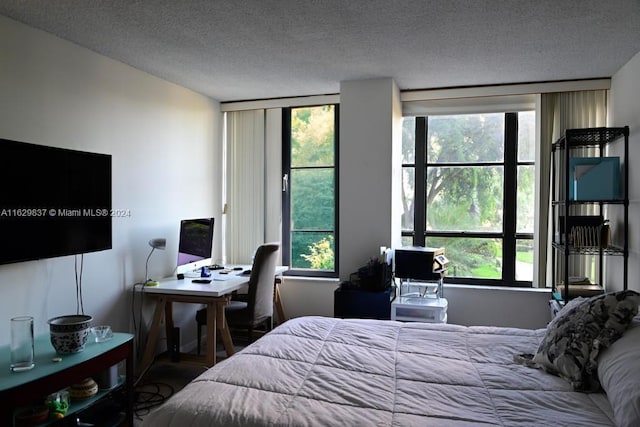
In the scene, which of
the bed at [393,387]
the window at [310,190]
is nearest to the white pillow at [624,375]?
the bed at [393,387]

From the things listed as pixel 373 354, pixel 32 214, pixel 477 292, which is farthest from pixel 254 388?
pixel 477 292

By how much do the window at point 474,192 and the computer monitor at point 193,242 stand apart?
1.88 m

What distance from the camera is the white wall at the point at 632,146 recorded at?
3057 millimetres

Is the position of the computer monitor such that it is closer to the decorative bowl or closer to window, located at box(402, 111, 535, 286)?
the decorative bowl

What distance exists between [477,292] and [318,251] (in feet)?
5.18

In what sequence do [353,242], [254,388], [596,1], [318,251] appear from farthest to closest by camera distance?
1. [318,251]
2. [353,242]
3. [596,1]
4. [254,388]

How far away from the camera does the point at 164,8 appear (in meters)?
2.42

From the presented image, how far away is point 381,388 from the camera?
5.49ft

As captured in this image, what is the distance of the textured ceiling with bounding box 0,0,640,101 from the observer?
2.41 metres

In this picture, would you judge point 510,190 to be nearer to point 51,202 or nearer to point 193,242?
point 193,242

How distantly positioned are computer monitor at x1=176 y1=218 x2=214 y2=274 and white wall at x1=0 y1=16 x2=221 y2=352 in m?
0.14

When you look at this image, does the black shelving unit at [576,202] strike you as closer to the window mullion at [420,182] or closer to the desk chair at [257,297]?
the window mullion at [420,182]

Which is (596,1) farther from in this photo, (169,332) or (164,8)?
(169,332)

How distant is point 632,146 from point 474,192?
1311 mm
